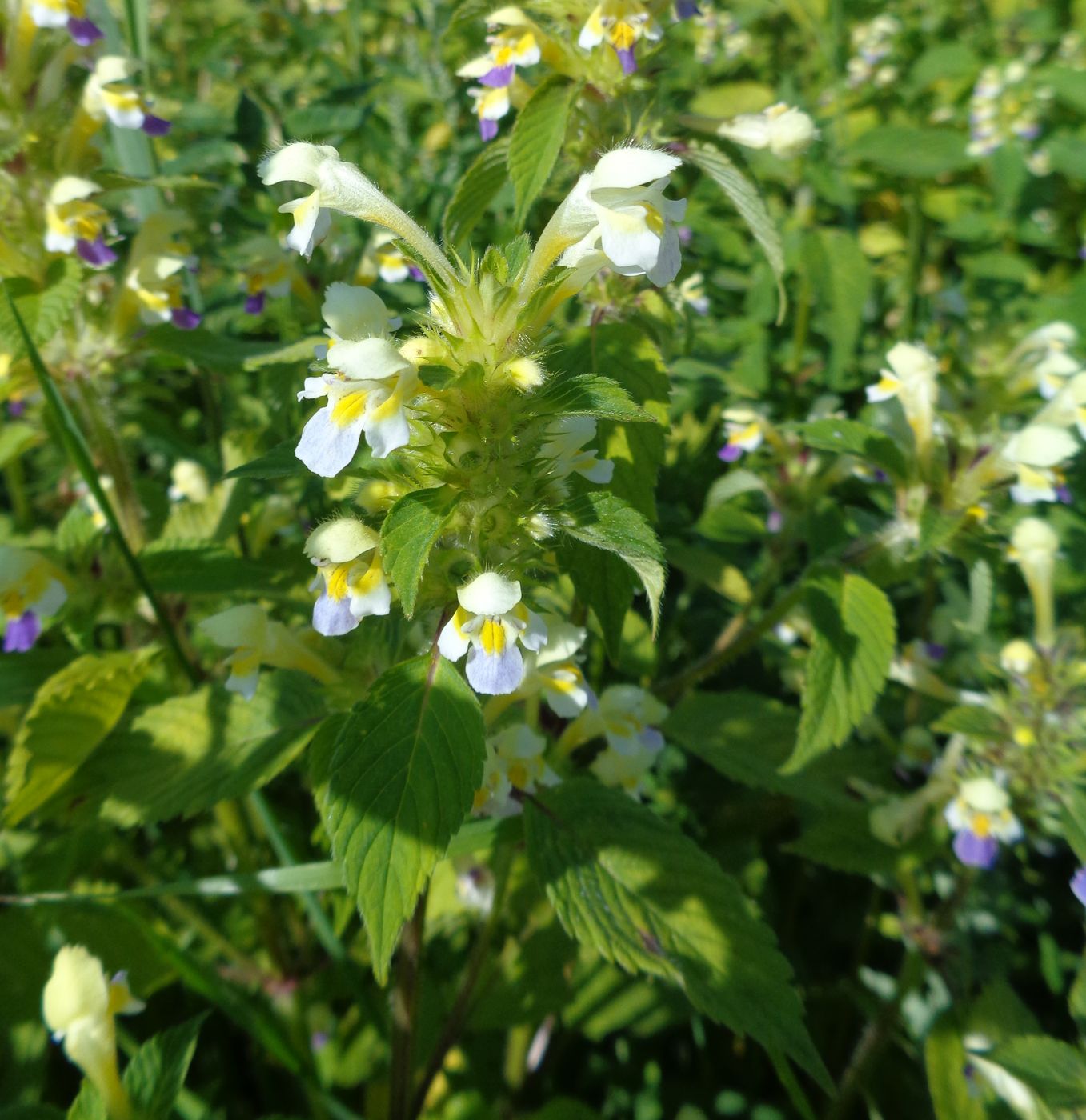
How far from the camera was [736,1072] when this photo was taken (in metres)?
2.60

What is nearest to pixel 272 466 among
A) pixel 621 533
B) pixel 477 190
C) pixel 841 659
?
pixel 621 533

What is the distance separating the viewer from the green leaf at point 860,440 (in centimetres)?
218

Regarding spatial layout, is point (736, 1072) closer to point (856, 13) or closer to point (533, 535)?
point (533, 535)

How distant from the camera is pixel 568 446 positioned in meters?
1.47

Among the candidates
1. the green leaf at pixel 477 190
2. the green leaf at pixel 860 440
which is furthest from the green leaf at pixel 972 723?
the green leaf at pixel 477 190

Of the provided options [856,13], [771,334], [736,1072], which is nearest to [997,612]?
[771,334]

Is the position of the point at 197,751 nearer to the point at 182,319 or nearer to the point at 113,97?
the point at 182,319

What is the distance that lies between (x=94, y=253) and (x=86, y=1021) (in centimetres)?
170

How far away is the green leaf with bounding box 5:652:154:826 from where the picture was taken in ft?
6.04

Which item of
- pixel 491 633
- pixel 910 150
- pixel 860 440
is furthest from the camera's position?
pixel 910 150

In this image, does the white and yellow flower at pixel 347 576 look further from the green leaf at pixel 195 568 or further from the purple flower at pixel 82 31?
the purple flower at pixel 82 31

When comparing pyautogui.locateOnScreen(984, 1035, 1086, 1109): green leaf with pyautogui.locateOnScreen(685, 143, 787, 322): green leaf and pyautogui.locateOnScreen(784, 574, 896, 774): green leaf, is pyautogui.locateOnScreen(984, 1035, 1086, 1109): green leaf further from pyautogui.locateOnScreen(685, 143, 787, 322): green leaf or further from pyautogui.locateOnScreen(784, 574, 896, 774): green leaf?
pyautogui.locateOnScreen(685, 143, 787, 322): green leaf

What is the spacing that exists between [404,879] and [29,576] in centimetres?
147

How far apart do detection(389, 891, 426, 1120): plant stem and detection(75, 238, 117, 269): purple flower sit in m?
1.68
